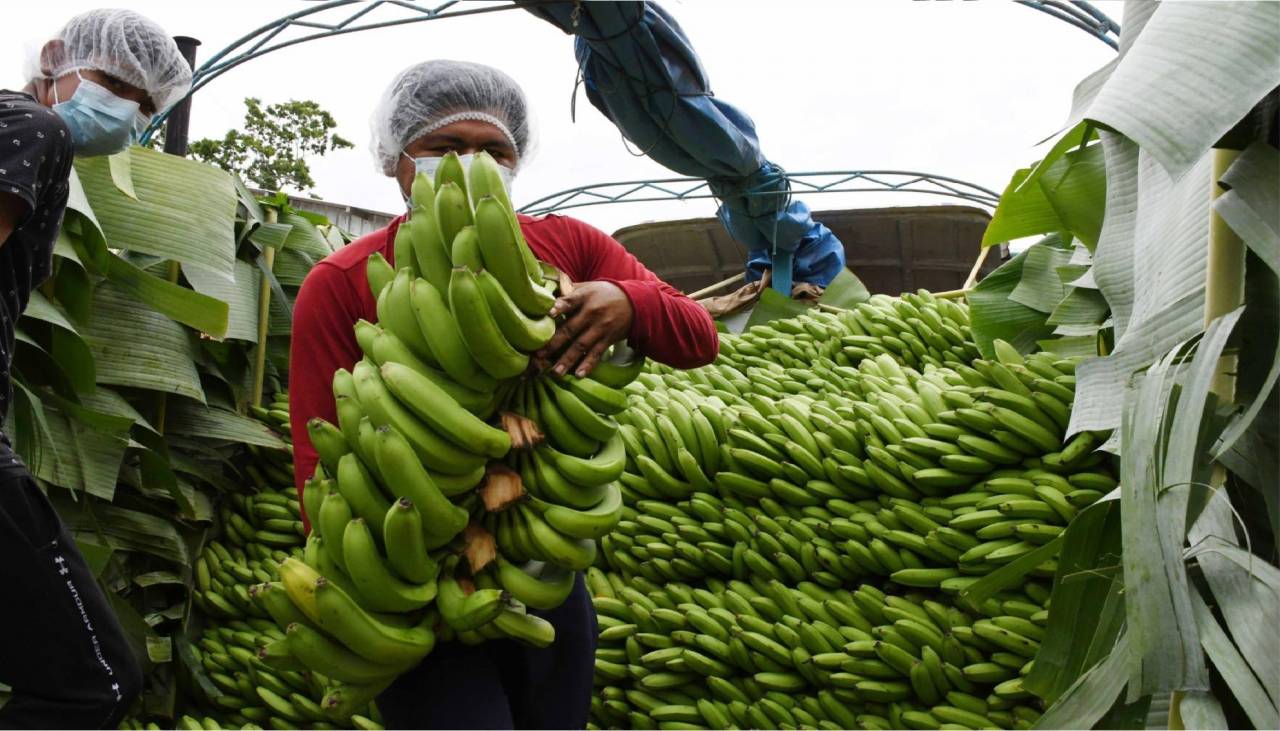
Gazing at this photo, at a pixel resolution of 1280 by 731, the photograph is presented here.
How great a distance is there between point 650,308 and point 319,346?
1.68 feet

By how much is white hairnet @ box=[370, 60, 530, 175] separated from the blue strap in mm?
2874

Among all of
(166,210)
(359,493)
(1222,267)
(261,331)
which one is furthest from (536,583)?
(261,331)

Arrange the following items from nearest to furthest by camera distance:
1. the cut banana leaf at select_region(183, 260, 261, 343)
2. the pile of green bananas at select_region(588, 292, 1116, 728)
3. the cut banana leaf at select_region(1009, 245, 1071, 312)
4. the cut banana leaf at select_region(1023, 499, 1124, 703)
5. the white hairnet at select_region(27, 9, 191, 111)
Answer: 1. the cut banana leaf at select_region(1023, 499, 1124, 703)
2. the pile of green bananas at select_region(588, 292, 1116, 728)
3. the white hairnet at select_region(27, 9, 191, 111)
4. the cut banana leaf at select_region(1009, 245, 1071, 312)
5. the cut banana leaf at select_region(183, 260, 261, 343)

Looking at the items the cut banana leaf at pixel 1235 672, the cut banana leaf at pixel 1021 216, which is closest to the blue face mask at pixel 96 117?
the cut banana leaf at pixel 1021 216

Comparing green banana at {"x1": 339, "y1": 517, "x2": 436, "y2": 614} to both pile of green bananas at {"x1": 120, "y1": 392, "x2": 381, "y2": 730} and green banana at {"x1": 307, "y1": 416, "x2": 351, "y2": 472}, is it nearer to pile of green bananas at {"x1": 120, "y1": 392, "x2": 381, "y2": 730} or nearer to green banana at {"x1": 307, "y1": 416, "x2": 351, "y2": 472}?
green banana at {"x1": 307, "y1": 416, "x2": 351, "y2": 472}

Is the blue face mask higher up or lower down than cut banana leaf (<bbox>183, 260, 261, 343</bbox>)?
higher up

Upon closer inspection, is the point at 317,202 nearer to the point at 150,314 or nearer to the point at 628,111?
the point at 628,111

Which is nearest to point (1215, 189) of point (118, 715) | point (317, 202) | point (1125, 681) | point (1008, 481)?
point (1125, 681)

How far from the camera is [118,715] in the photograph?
6.93 ft

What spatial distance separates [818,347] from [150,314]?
183 cm

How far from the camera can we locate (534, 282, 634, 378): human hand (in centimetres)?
166

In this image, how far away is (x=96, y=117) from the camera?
241 cm

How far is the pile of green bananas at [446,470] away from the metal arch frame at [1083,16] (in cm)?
392

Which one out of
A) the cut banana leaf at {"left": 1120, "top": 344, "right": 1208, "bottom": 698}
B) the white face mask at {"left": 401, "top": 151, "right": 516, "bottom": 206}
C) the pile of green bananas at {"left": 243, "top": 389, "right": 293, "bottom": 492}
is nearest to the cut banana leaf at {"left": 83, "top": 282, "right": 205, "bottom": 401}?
the pile of green bananas at {"left": 243, "top": 389, "right": 293, "bottom": 492}
